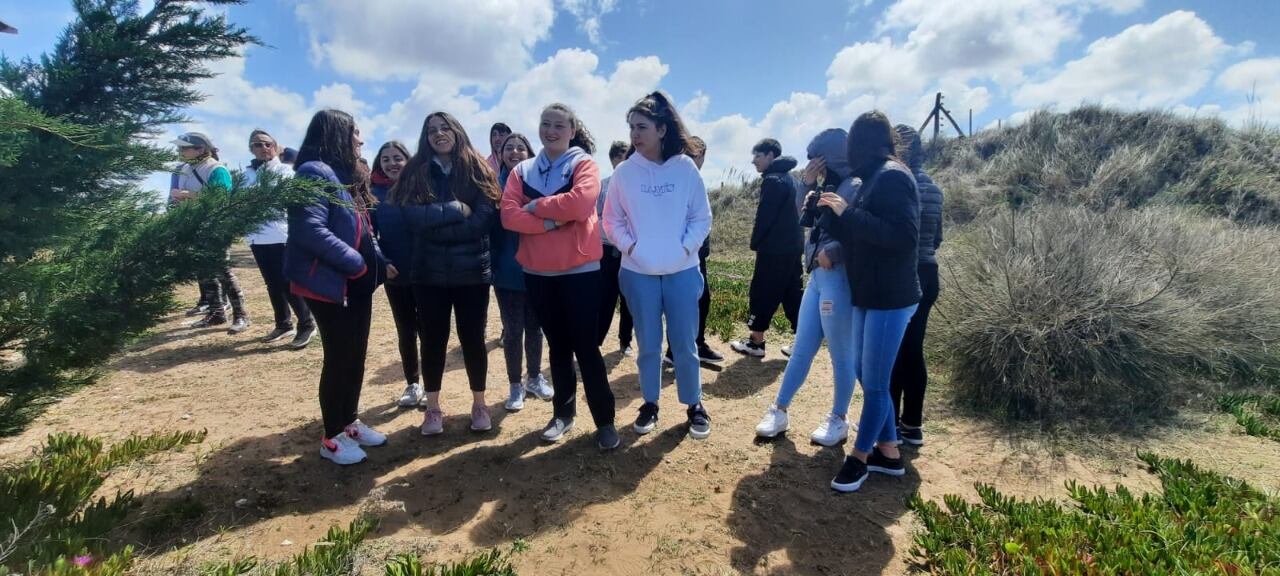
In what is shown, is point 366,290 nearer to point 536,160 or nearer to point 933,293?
point 536,160

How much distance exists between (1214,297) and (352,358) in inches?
267

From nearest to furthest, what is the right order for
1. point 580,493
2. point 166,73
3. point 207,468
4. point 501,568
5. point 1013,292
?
point 166,73 < point 501,568 < point 580,493 < point 207,468 < point 1013,292

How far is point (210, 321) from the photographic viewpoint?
662cm

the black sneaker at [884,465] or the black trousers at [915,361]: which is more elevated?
the black trousers at [915,361]

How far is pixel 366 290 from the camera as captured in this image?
3.31 metres

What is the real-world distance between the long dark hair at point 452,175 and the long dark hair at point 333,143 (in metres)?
0.26

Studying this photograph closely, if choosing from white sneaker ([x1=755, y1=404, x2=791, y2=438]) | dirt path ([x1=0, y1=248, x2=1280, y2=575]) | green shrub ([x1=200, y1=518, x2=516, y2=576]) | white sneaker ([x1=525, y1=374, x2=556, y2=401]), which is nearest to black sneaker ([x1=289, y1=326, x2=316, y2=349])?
dirt path ([x1=0, y1=248, x2=1280, y2=575])

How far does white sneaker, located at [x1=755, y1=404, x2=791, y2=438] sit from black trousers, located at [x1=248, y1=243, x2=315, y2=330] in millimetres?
4156

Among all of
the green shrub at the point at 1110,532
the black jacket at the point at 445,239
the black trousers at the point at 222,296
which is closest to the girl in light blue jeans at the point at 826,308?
the green shrub at the point at 1110,532

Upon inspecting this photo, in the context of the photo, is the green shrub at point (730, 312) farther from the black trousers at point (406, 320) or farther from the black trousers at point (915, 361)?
the black trousers at point (406, 320)

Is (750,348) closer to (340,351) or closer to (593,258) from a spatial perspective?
(593,258)

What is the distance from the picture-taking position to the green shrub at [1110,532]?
238cm

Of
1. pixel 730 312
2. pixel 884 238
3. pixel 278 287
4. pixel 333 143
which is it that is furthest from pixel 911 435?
pixel 278 287

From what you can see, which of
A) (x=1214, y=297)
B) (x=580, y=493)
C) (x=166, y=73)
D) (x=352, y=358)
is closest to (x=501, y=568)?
(x=580, y=493)
